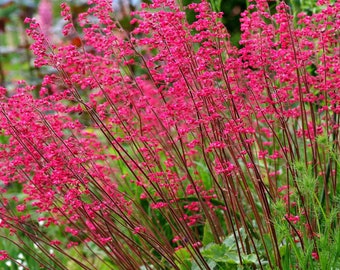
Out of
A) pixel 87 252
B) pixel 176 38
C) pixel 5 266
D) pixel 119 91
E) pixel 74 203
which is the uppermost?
pixel 176 38

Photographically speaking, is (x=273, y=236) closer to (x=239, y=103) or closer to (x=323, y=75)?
(x=239, y=103)

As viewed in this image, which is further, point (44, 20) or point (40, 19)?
point (40, 19)

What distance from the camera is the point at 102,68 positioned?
4074mm

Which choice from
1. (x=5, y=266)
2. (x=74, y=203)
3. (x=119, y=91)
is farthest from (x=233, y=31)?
(x=74, y=203)

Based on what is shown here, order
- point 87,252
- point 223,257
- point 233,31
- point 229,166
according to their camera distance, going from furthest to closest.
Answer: point 233,31, point 87,252, point 223,257, point 229,166

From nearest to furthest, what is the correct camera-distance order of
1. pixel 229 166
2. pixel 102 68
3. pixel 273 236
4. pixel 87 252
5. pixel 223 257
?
pixel 229 166
pixel 273 236
pixel 223 257
pixel 102 68
pixel 87 252

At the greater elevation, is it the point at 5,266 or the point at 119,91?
the point at 119,91

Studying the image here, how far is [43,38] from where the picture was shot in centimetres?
325

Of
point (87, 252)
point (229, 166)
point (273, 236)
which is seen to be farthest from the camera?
point (87, 252)

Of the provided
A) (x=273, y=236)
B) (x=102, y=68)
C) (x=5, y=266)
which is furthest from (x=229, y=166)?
(x=5, y=266)

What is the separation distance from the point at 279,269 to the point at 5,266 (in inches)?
92.6

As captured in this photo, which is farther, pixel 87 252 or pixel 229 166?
pixel 87 252

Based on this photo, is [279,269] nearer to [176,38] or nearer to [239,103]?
[239,103]

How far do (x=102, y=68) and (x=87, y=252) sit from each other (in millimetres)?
2301
